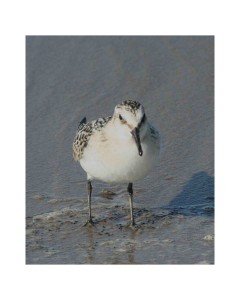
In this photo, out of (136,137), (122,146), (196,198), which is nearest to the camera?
(136,137)

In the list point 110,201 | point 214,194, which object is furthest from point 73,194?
point 214,194

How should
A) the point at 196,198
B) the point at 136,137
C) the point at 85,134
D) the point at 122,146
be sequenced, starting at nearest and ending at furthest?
the point at 136,137 < the point at 122,146 < the point at 85,134 < the point at 196,198

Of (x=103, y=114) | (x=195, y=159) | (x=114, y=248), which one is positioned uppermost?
(x=103, y=114)

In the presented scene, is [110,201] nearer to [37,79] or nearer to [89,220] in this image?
[89,220]

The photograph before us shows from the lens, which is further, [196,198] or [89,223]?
[196,198]

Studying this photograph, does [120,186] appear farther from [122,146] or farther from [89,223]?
[122,146]

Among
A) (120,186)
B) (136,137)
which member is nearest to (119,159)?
(136,137)
